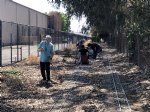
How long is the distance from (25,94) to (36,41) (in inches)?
811

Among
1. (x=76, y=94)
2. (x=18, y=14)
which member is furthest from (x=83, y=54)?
(x=18, y=14)

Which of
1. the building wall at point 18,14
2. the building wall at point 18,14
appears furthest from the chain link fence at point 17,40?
the building wall at point 18,14

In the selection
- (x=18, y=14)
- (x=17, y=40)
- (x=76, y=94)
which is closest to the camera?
(x=76, y=94)

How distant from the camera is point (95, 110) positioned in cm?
1198

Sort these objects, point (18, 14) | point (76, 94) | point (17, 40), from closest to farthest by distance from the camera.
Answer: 1. point (76, 94)
2. point (17, 40)
3. point (18, 14)

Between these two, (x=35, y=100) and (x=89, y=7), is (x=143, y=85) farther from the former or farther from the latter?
(x=89, y=7)

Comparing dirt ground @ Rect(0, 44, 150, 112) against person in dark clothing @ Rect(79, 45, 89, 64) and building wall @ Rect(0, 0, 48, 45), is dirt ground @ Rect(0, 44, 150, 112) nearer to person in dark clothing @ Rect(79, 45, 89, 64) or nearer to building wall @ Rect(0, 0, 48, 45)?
person in dark clothing @ Rect(79, 45, 89, 64)

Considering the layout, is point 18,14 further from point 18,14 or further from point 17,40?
point 17,40

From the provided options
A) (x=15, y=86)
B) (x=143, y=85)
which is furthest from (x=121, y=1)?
(x=15, y=86)

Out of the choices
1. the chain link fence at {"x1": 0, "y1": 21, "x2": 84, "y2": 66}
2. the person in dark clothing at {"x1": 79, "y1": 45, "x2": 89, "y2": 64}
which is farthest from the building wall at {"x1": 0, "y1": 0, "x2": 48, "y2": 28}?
the person in dark clothing at {"x1": 79, "y1": 45, "x2": 89, "y2": 64}

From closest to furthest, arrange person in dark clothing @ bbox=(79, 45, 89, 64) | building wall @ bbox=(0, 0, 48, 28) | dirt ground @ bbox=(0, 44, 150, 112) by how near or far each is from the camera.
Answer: dirt ground @ bbox=(0, 44, 150, 112) → person in dark clothing @ bbox=(79, 45, 89, 64) → building wall @ bbox=(0, 0, 48, 28)

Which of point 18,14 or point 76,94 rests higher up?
point 18,14

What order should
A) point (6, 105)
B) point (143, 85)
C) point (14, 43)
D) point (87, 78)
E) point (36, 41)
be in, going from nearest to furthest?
point (6, 105) → point (143, 85) → point (87, 78) → point (14, 43) → point (36, 41)

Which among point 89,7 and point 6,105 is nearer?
point 6,105
